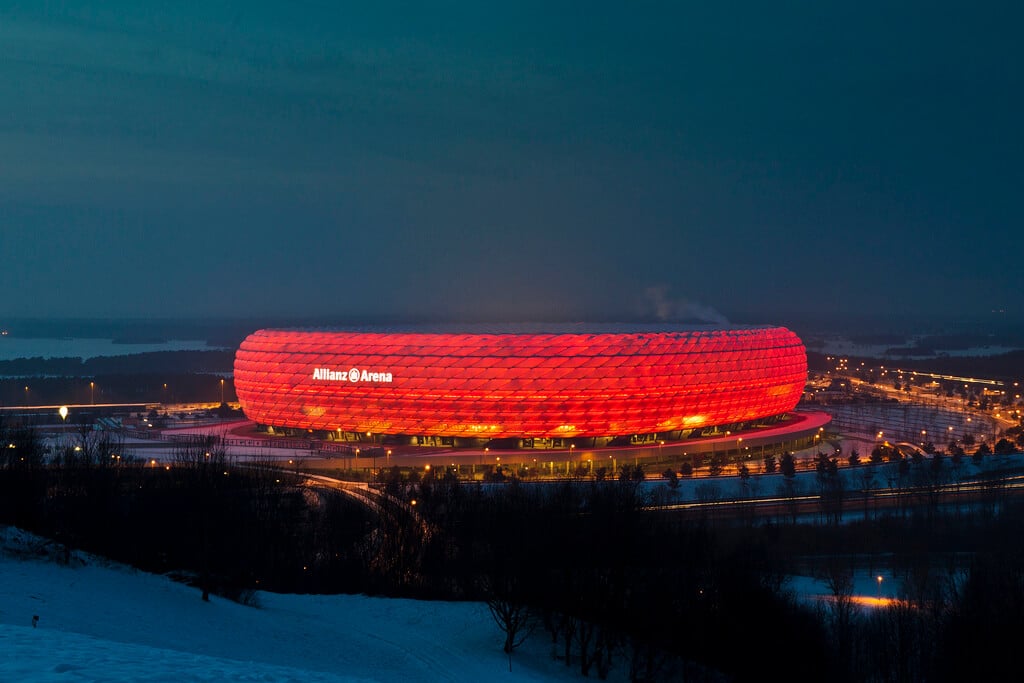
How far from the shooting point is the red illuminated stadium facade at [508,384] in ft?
197

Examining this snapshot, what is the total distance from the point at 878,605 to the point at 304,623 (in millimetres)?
15682

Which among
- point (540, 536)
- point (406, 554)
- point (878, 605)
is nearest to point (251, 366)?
point (406, 554)

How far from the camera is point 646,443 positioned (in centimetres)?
6259

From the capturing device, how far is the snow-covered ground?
57.1ft

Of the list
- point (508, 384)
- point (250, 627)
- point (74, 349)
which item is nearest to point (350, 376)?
point (508, 384)

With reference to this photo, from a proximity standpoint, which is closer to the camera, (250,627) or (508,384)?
(250,627)

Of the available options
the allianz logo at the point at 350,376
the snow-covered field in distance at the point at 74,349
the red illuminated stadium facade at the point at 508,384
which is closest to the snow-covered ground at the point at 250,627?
the red illuminated stadium facade at the point at 508,384

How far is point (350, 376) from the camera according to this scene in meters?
63.1

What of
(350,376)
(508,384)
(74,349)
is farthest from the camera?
(74,349)

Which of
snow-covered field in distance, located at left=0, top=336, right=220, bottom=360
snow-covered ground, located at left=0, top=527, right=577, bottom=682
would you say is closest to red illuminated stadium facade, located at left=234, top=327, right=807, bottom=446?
snow-covered ground, located at left=0, top=527, right=577, bottom=682

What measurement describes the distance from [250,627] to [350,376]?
1650 inches

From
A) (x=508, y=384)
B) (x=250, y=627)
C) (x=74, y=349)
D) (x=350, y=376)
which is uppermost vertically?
(x=74, y=349)

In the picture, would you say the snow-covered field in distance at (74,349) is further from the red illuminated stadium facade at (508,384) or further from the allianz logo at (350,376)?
the allianz logo at (350,376)

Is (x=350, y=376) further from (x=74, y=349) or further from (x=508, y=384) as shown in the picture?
(x=74, y=349)
